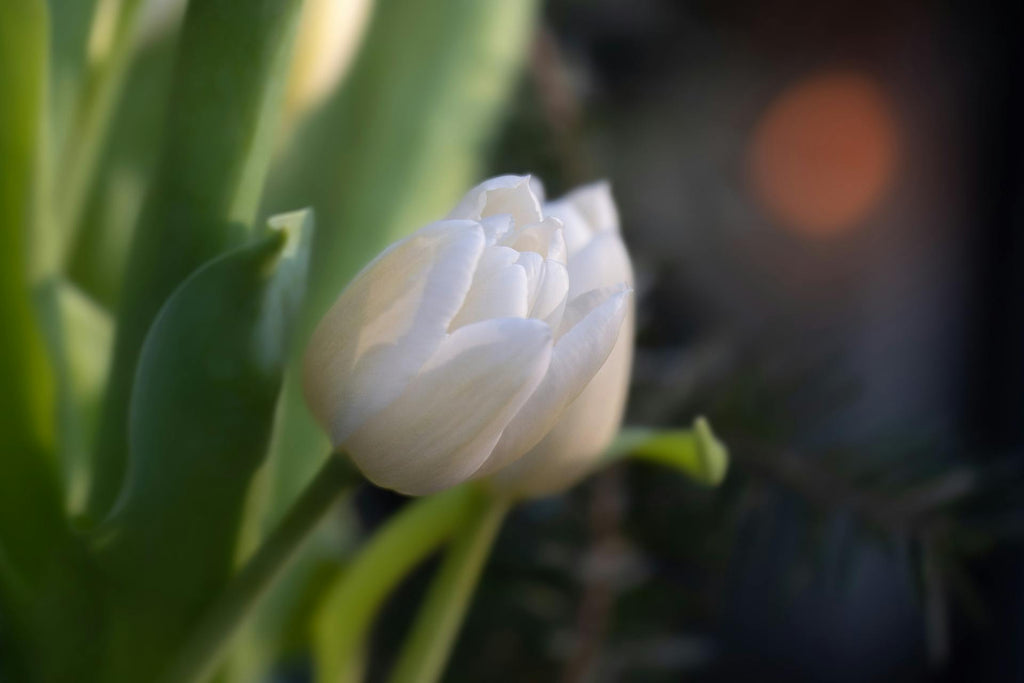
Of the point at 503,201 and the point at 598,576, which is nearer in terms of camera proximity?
the point at 503,201

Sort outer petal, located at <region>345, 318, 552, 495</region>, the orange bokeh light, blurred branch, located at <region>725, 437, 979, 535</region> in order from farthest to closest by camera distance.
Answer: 1. the orange bokeh light
2. blurred branch, located at <region>725, 437, 979, 535</region>
3. outer petal, located at <region>345, 318, 552, 495</region>

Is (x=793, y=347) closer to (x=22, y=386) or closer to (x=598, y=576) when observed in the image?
(x=598, y=576)

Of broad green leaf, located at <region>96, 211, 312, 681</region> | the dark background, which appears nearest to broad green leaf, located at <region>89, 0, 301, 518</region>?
broad green leaf, located at <region>96, 211, 312, 681</region>

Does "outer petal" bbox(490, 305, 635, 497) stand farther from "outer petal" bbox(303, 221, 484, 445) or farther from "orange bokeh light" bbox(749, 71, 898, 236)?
"orange bokeh light" bbox(749, 71, 898, 236)

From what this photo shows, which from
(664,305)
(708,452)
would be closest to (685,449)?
(708,452)

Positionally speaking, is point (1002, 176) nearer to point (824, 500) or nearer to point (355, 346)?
point (824, 500)

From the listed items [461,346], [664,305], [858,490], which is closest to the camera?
[461,346]

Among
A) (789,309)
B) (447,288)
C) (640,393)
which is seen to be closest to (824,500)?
(640,393)

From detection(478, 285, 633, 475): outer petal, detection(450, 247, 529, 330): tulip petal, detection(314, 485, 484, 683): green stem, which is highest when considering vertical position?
A: detection(450, 247, 529, 330): tulip petal

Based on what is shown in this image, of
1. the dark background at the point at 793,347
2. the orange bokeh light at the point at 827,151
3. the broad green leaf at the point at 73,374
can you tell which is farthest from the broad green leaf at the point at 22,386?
the orange bokeh light at the point at 827,151

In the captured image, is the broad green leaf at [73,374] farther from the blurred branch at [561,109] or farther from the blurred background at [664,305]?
the blurred branch at [561,109]
